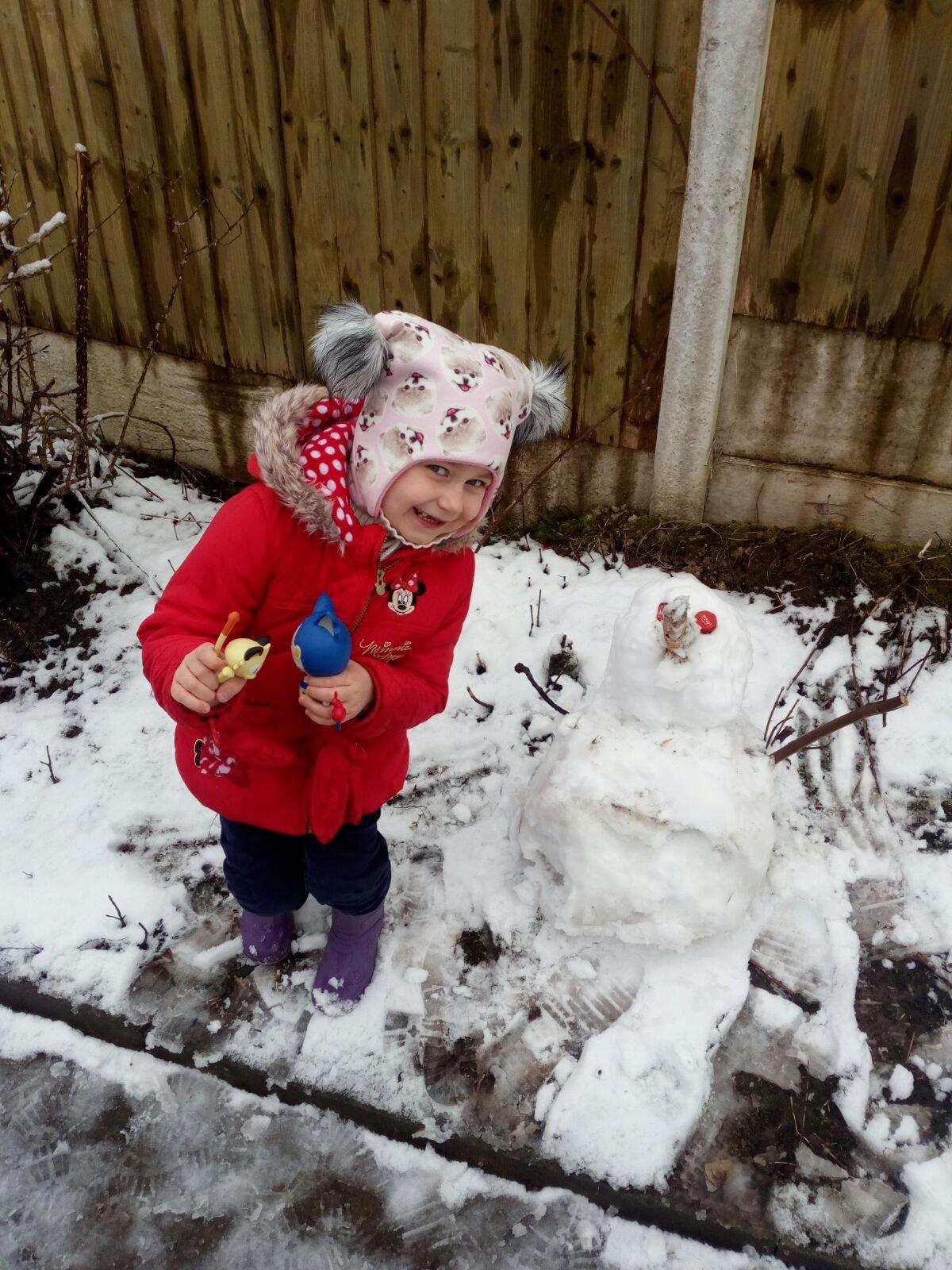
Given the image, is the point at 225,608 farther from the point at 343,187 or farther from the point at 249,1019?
the point at 343,187

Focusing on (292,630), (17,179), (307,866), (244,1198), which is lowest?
(244,1198)

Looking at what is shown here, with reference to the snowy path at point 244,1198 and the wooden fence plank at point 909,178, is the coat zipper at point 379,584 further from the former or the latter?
the wooden fence plank at point 909,178

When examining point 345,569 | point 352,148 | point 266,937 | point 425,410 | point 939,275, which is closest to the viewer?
point 425,410

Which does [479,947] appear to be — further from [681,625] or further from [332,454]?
[332,454]

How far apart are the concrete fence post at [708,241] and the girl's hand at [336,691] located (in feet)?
6.41

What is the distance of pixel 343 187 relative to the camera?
3150mm

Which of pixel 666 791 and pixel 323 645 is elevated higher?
pixel 323 645

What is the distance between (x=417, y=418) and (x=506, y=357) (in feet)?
0.86

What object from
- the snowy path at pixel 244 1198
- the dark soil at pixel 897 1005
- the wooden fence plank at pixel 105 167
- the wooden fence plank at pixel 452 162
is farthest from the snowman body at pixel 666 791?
the wooden fence plank at pixel 105 167

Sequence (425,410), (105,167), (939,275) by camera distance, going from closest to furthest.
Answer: (425,410), (939,275), (105,167)

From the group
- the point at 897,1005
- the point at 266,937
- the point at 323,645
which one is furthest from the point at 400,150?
the point at 897,1005

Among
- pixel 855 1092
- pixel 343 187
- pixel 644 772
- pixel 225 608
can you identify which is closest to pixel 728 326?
pixel 343 187

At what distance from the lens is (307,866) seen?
6.50 feet

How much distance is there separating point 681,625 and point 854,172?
5.70 ft
